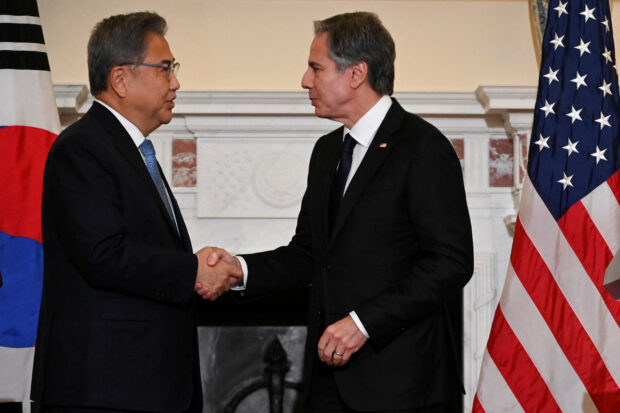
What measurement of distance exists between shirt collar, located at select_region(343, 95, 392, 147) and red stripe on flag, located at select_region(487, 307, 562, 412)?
1.18 m

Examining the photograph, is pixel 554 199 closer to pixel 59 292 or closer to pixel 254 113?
pixel 254 113

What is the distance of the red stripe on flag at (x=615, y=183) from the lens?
3.34 meters

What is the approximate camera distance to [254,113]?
13.6 feet

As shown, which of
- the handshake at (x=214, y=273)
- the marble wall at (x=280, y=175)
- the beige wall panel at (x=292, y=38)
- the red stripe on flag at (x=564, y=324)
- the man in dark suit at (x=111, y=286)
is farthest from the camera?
the beige wall panel at (x=292, y=38)

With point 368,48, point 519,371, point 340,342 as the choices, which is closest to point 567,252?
point 519,371

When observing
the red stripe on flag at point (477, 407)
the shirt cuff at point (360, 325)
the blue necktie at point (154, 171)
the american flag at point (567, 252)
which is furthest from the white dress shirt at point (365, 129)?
the red stripe on flag at point (477, 407)

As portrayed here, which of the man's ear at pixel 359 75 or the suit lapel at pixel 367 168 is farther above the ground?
the man's ear at pixel 359 75

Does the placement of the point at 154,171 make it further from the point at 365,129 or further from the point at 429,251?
the point at 429,251

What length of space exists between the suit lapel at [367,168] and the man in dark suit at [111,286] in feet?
1.42

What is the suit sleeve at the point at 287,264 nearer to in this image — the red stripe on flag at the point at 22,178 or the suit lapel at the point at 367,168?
the suit lapel at the point at 367,168

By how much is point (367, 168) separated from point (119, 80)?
31.2 inches

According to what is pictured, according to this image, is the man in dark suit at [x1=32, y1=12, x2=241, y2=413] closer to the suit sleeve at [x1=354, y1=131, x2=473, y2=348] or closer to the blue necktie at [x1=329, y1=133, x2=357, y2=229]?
the blue necktie at [x1=329, y1=133, x2=357, y2=229]

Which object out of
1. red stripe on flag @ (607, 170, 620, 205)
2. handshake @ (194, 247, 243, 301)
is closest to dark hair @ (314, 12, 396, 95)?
handshake @ (194, 247, 243, 301)

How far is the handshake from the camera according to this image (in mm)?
2508
